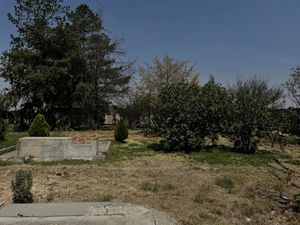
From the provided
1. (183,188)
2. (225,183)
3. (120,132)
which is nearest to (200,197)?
(183,188)

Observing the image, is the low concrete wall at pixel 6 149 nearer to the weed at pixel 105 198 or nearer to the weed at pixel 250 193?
the weed at pixel 105 198

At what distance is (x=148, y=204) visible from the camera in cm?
623

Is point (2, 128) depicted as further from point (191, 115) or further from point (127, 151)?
point (191, 115)

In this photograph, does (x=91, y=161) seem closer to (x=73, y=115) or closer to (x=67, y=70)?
(x=67, y=70)

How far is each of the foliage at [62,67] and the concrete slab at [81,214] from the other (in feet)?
61.9

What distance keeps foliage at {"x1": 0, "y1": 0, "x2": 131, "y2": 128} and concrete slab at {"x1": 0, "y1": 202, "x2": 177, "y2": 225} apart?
61.9 ft

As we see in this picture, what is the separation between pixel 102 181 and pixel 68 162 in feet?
10.9

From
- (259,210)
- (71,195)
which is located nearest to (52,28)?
(71,195)

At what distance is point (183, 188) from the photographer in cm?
756

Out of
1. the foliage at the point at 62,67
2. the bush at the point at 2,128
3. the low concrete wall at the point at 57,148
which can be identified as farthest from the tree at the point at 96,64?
the low concrete wall at the point at 57,148

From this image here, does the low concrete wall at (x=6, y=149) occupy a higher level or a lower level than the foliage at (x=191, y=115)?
lower

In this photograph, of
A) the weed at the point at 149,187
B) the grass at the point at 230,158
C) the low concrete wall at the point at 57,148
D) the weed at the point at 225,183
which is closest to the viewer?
the weed at the point at 149,187

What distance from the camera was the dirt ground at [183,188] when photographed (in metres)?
5.96

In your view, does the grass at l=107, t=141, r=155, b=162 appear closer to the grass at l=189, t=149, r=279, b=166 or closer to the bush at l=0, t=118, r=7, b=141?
the grass at l=189, t=149, r=279, b=166
